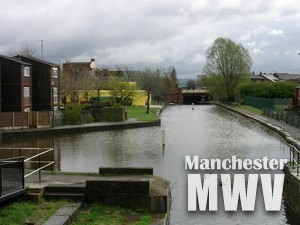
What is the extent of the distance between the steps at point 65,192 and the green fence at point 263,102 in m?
53.9

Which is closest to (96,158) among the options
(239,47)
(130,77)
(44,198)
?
(44,198)

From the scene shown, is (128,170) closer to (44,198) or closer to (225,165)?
(44,198)

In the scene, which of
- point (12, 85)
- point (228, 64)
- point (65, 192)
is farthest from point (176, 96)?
point (65, 192)

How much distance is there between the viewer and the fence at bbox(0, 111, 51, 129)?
3747cm

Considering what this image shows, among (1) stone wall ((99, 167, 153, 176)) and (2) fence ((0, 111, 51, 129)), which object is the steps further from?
(2) fence ((0, 111, 51, 129))

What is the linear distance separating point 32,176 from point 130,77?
289 feet

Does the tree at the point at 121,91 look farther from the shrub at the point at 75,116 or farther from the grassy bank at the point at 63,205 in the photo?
the grassy bank at the point at 63,205

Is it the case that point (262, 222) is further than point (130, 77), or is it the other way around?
point (130, 77)

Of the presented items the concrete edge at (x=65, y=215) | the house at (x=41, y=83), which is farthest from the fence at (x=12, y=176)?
the house at (x=41, y=83)

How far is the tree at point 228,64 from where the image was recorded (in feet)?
287

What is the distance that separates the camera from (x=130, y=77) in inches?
4043

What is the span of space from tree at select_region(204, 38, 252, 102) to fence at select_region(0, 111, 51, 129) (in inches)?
2142

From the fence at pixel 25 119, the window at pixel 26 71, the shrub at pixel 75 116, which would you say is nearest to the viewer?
the fence at pixel 25 119

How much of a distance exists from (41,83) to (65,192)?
36854 mm
